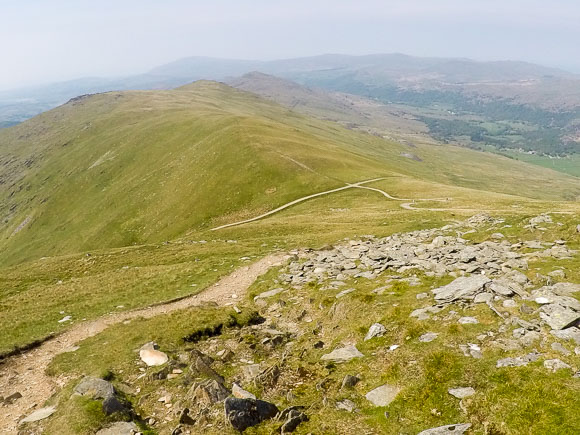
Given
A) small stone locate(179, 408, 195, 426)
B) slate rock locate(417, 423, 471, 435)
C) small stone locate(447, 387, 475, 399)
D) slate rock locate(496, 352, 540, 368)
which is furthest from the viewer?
small stone locate(179, 408, 195, 426)

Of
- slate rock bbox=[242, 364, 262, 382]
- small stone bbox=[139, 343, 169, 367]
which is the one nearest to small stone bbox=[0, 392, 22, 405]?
small stone bbox=[139, 343, 169, 367]

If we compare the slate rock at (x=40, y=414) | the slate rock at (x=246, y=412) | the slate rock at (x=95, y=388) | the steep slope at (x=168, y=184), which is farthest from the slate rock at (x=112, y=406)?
the steep slope at (x=168, y=184)

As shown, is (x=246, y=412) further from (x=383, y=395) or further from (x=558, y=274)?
(x=558, y=274)

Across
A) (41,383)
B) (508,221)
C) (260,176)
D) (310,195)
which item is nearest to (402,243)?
(508,221)

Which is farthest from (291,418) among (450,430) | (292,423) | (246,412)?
(450,430)

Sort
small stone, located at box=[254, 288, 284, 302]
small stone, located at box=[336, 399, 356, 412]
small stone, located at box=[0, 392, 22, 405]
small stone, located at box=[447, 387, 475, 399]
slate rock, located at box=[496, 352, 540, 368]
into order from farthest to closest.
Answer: small stone, located at box=[254, 288, 284, 302] < small stone, located at box=[0, 392, 22, 405] < small stone, located at box=[336, 399, 356, 412] < slate rock, located at box=[496, 352, 540, 368] < small stone, located at box=[447, 387, 475, 399]

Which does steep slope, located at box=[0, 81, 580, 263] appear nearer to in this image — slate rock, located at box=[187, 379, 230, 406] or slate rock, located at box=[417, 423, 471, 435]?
slate rock, located at box=[187, 379, 230, 406]

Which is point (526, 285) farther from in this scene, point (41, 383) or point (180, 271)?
point (180, 271)

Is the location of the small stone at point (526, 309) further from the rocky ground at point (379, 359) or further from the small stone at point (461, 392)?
the small stone at point (461, 392)
